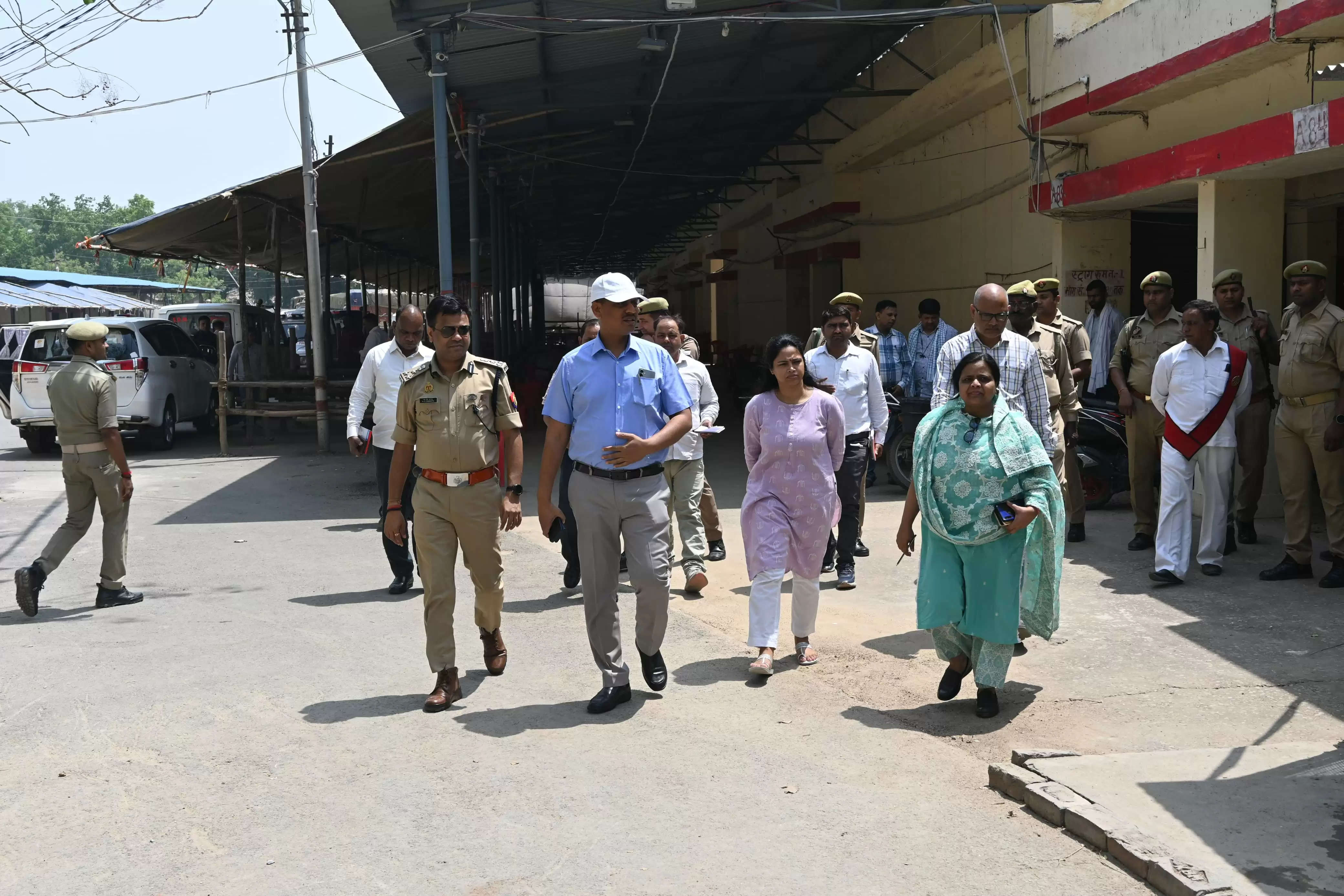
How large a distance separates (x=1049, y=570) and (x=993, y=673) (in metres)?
0.52

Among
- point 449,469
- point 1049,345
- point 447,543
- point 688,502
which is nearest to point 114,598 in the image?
point 447,543

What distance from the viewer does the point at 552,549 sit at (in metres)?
9.43

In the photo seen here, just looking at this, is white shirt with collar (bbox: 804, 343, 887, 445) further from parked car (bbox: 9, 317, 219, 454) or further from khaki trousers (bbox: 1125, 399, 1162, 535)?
parked car (bbox: 9, 317, 219, 454)

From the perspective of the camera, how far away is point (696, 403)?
8031 millimetres

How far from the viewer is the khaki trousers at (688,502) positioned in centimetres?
771

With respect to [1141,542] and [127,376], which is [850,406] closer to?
[1141,542]

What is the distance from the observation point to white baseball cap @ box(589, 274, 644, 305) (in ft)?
17.0

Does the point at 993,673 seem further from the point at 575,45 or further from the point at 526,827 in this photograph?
the point at 575,45

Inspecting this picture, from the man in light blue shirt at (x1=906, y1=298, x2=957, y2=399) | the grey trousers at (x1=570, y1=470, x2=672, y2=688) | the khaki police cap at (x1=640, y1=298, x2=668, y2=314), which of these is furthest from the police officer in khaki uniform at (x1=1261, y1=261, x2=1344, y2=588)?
the grey trousers at (x1=570, y1=470, x2=672, y2=688)

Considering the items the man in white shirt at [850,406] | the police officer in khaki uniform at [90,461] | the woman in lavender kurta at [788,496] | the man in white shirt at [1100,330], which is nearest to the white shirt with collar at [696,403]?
the man in white shirt at [850,406]

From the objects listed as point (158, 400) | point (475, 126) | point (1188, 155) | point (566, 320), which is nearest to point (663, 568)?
point (1188, 155)

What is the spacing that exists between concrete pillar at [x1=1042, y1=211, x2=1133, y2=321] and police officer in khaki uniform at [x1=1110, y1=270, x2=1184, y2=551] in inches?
155

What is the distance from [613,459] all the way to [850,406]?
121 inches

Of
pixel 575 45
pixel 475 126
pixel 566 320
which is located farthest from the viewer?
pixel 566 320
